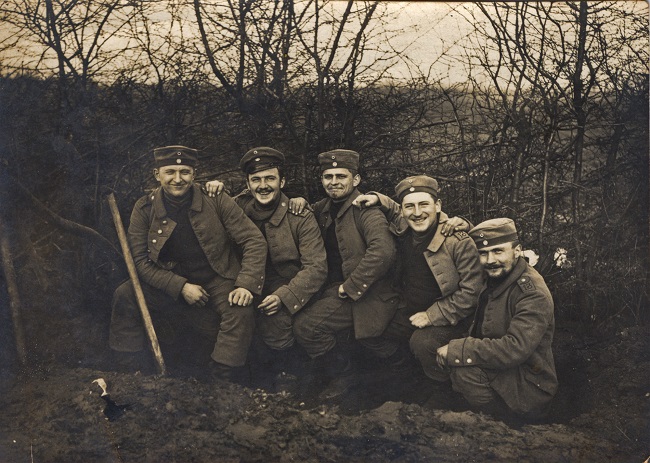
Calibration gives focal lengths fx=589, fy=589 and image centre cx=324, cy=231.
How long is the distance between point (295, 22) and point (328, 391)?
2.36 meters

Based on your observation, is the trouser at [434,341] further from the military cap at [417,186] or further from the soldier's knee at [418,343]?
the military cap at [417,186]

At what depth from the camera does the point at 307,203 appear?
390 cm

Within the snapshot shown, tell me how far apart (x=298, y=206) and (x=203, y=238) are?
0.66 metres

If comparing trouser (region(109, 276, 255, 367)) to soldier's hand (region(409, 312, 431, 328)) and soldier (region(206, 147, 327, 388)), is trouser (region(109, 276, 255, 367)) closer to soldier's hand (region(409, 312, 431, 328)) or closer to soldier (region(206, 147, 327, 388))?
soldier (region(206, 147, 327, 388))

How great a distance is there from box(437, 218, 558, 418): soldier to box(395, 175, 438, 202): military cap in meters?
0.40

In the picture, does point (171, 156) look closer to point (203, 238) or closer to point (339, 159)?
point (203, 238)

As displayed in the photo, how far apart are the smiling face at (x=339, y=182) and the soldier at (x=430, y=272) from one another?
12cm

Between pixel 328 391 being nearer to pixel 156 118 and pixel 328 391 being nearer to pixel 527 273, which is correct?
pixel 527 273

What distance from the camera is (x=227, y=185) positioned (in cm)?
400

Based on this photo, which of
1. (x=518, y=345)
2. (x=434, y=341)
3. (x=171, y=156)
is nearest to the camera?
(x=518, y=345)

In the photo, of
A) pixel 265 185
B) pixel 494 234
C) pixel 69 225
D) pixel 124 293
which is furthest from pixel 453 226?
pixel 69 225

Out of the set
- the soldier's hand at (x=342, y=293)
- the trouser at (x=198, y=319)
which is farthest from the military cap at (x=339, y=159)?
the trouser at (x=198, y=319)

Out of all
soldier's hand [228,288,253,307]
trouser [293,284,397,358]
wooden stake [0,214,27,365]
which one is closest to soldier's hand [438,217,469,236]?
trouser [293,284,397,358]

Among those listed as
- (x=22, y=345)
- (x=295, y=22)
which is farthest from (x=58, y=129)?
(x=295, y=22)
